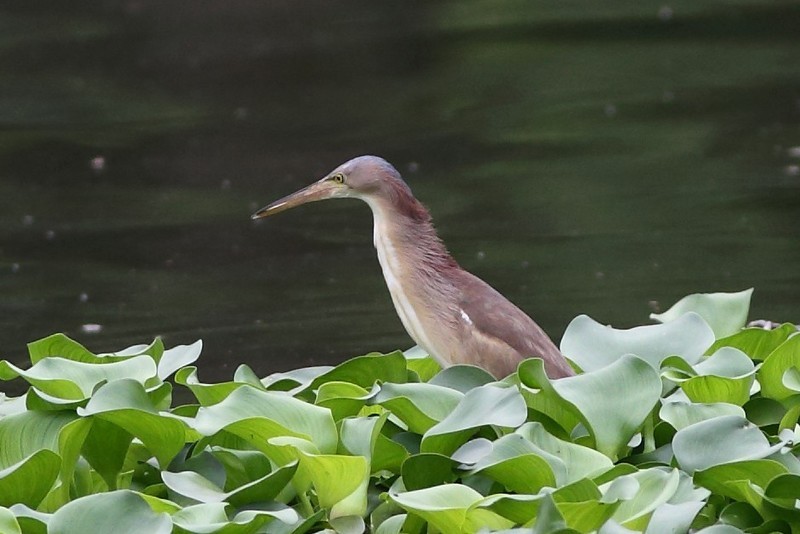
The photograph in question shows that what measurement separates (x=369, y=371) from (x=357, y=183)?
812mm

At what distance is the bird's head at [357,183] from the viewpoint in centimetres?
420

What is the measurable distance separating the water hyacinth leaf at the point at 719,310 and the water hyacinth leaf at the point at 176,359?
1.17 metres

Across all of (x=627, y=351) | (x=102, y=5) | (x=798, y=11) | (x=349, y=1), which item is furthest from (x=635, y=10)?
(x=627, y=351)

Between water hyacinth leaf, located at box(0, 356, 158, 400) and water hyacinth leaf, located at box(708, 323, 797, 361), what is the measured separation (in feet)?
4.48

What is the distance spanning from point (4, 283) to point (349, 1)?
6.48 meters

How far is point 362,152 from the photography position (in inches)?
364

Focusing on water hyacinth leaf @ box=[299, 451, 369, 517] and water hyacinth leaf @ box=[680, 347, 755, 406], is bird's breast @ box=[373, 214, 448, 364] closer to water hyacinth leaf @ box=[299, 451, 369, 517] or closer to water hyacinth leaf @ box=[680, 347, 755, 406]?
water hyacinth leaf @ box=[680, 347, 755, 406]

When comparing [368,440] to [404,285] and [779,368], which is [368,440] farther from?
[404,285]

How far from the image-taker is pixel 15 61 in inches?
460

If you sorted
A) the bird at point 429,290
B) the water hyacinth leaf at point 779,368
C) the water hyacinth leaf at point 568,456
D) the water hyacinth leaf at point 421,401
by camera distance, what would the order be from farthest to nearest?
the bird at point 429,290 < the water hyacinth leaf at point 779,368 < the water hyacinth leaf at point 421,401 < the water hyacinth leaf at point 568,456

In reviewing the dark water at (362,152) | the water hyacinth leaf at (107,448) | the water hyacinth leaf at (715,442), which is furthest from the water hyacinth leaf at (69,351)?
the dark water at (362,152)

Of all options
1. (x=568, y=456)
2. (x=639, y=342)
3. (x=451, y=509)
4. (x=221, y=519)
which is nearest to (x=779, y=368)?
(x=639, y=342)

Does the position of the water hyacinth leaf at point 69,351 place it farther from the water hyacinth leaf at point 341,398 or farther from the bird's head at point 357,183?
the bird's head at point 357,183

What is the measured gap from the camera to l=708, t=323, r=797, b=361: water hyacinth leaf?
12.2 feet
